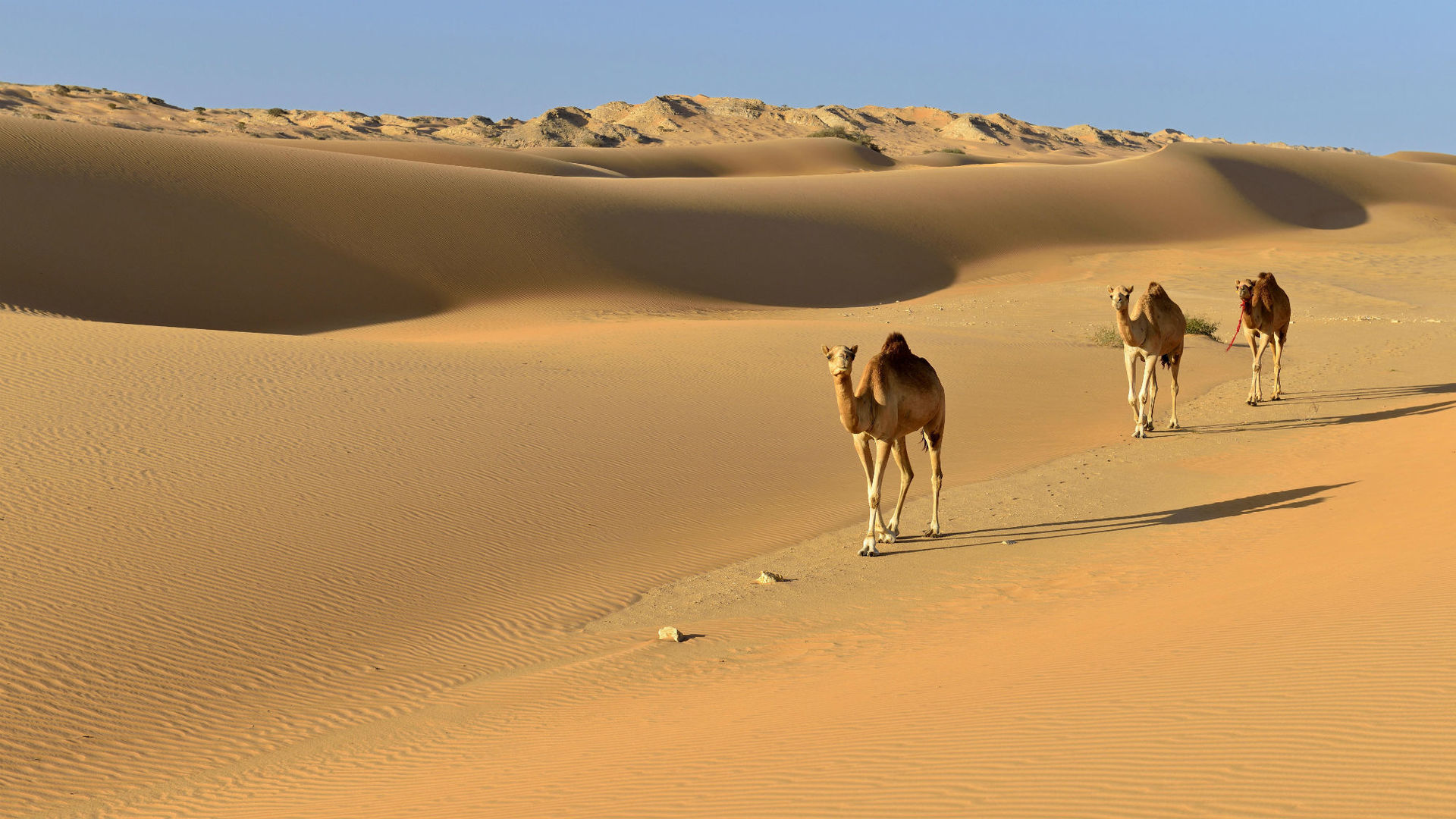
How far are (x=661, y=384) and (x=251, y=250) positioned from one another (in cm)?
1824

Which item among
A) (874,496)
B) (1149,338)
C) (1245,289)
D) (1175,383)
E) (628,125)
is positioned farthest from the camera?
(628,125)

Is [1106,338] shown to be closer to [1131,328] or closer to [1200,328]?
[1200,328]

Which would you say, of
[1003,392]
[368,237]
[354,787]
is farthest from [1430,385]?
[368,237]

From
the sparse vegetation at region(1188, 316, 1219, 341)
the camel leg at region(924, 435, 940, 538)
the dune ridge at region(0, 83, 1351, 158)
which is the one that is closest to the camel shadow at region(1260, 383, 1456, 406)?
the sparse vegetation at region(1188, 316, 1219, 341)

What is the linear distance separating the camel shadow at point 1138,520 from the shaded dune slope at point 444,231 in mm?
21356

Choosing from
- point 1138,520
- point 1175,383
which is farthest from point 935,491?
point 1175,383

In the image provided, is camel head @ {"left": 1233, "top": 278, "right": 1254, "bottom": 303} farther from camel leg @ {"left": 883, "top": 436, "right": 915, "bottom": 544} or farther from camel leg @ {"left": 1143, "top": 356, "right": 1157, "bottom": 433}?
camel leg @ {"left": 883, "top": 436, "right": 915, "bottom": 544}

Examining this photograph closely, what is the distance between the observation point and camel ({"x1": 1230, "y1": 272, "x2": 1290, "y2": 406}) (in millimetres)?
16953

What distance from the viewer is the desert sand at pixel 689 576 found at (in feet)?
16.5

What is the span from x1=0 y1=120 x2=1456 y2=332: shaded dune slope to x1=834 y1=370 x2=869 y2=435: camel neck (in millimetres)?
21295

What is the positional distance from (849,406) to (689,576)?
7.03 feet

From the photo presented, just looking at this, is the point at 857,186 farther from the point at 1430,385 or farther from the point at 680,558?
the point at 680,558

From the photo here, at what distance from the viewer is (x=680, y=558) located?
35.7 ft

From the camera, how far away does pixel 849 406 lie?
9883mm
